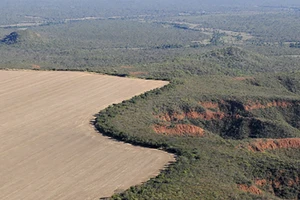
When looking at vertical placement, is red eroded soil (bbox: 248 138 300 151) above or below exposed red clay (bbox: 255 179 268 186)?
below

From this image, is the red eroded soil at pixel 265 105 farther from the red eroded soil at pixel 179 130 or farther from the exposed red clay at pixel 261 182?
the exposed red clay at pixel 261 182

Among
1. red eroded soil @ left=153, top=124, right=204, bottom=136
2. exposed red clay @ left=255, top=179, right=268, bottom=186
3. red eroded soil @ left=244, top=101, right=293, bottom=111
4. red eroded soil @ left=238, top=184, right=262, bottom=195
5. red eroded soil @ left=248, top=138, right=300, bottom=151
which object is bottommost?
red eroded soil @ left=244, top=101, right=293, bottom=111

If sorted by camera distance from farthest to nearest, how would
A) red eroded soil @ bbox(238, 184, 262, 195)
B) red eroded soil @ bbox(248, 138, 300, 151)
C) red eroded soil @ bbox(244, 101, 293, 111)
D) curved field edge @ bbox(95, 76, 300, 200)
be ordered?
red eroded soil @ bbox(244, 101, 293, 111), red eroded soil @ bbox(248, 138, 300, 151), red eroded soil @ bbox(238, 184, 262, 195), curved field edge @ bbox(95, 76, 300, 200)

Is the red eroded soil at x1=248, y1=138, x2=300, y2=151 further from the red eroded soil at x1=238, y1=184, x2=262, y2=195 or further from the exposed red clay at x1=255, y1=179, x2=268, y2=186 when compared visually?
the red eroded soil at x1=238, y1=184, x2=262, y2=195

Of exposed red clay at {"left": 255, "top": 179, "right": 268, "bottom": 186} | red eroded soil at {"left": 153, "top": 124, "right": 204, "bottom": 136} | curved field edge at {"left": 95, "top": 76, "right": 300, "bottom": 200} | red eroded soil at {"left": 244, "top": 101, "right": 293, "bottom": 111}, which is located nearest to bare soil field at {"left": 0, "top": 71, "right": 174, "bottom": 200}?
curved field edge at {"left": 95, "top": 76, "right": 300, "bottom": 200}

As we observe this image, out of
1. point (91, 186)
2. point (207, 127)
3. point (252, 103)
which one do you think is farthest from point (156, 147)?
point (252, 103)

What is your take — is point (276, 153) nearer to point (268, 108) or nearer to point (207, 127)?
point (207, 127)

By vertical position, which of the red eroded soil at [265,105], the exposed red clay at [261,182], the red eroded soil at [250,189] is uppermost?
the red eroded soil at [250,189]

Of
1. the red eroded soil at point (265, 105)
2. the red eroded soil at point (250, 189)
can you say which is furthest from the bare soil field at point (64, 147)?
the red eroded soil at point (265, 105)

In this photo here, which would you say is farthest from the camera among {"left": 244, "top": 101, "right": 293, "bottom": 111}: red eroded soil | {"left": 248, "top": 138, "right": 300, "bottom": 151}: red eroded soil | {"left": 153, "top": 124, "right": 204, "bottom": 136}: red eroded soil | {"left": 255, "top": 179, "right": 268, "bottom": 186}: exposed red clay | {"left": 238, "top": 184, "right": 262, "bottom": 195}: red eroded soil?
{"left": 244, "top": 101, "right": 293, "bottom": 111}: red eroded soil
